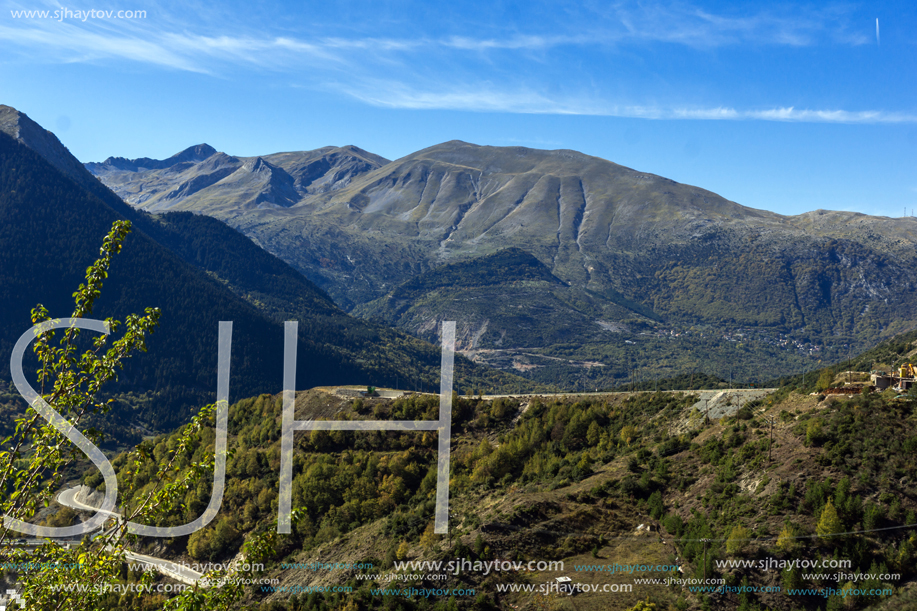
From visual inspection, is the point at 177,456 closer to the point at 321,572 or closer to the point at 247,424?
the point at 321,572

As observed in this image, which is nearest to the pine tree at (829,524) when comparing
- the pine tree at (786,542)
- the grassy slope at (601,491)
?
the grassy slope at (601,491)

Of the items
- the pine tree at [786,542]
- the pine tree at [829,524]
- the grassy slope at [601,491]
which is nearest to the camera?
the pine tree at [829,524]

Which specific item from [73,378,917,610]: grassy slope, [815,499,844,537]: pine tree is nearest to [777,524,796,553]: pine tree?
[73,378,917,610]: grassy slope

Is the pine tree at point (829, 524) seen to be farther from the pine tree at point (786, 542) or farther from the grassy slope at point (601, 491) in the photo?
the pine tree at point (786, 542)

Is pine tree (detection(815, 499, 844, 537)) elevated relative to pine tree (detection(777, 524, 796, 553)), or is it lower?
elevated

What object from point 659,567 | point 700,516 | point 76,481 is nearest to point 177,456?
point 659,567

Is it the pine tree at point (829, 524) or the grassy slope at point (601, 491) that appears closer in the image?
the pine tree at point (829, 524)

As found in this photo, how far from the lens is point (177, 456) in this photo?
16.4 m

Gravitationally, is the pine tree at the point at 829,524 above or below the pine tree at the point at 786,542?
above

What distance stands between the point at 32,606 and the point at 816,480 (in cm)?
5086

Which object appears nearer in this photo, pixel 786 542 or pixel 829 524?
pixel 829 524

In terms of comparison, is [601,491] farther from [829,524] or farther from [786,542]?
[829,524]

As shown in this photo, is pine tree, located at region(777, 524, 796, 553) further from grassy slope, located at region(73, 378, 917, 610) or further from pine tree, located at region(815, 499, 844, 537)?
pine tree, located at region(815, 499, 844, 537)

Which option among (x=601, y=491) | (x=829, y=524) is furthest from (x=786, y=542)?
(x=601, y=491)
